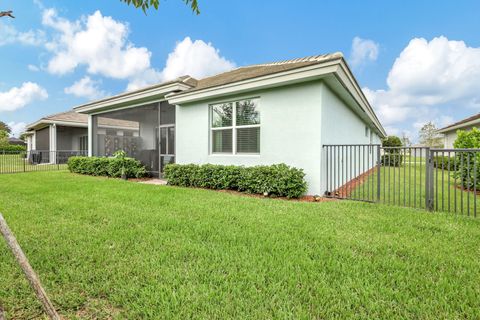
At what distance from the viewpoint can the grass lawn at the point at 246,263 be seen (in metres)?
1.91

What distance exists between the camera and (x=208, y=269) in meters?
2.46

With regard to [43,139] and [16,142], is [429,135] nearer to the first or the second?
[43,139]

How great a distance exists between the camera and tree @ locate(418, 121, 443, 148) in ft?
103

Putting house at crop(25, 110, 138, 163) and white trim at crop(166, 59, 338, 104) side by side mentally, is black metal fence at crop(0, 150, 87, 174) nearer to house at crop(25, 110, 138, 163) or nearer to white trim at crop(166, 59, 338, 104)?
house at crop(25, 110, 138, 163)

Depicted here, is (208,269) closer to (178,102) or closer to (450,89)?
(178,102)

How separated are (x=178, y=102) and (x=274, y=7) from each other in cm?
564

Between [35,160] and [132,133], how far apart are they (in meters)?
10.2

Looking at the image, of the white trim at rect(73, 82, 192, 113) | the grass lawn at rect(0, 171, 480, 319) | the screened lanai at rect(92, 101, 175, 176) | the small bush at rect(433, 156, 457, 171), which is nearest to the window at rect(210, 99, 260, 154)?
the white trim at rect(73, 82, 192, 113)

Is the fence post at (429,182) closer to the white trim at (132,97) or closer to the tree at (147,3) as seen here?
the tree at (147,3)

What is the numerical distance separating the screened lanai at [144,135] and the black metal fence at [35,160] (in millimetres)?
3838

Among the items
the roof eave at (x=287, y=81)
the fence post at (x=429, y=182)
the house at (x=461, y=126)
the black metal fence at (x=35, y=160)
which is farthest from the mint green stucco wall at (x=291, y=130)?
the black metal fence at (x=35, y=160)

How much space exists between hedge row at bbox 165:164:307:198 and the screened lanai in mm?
2033

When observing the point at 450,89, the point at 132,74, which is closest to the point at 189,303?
the point at 132,74

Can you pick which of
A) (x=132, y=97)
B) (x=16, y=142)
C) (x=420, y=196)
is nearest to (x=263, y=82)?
(x=420, y=196)
